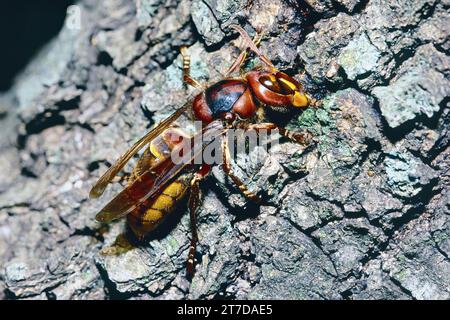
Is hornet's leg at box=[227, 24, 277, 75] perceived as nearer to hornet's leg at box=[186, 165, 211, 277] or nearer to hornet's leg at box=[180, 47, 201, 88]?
hornet's leg at box=[180, 47, 201, 88]

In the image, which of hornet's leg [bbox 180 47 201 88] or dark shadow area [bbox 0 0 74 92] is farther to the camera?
dark shadow area [bbox 0 0 74 92]

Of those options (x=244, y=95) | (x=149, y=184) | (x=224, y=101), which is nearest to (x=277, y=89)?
(x=244, y=95)

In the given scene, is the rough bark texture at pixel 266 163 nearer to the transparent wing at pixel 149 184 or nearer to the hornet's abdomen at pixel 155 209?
the hornet's abdomen at pixel 155 209

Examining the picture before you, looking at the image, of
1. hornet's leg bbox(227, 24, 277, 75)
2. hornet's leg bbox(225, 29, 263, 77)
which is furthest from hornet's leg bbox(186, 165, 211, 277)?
hornet's leg bbox(227, 24, 277, 75)

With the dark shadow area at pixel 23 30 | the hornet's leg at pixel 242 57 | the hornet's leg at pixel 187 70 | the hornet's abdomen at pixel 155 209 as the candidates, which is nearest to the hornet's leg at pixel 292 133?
the hornet's leg at pixel 242 57
